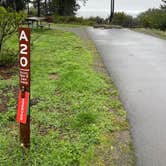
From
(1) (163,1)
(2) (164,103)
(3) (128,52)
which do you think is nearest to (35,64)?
(2) (164,103)

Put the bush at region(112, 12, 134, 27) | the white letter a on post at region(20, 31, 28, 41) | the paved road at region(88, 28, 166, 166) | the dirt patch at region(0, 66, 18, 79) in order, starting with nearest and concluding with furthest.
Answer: the white letter a on post at region(20, 31, 28, 41), the paved road at region(88, 28, 166, 166), the dirt patch at region(0, 66, 18, 79), the bush at region(112, 12, 134, 27)

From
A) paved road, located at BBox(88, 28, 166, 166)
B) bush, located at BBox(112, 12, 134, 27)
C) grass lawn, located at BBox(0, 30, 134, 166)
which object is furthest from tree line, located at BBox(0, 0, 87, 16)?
grass lawn, located at BBox(0, 30, 134, 166)

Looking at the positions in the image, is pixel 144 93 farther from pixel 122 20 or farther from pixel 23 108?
pixel 122 20

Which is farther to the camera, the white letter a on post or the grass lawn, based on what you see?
the grass lawn

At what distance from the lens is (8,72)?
24.1ft

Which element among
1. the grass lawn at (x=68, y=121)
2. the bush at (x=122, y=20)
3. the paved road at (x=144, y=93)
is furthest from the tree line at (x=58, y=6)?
the grass lawn at (x=68, y=121)

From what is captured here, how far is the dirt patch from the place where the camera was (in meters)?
7.03

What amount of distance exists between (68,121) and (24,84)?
1314 millimetres

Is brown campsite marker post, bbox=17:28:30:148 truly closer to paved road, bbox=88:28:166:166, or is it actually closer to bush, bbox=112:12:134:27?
paved road, bbox=88:28:166:166

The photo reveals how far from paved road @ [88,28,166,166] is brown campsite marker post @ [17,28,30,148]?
1.26 m

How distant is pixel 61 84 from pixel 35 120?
183cm

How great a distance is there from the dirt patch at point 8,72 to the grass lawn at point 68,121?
2 centimetres

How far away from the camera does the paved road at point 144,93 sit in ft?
13.2

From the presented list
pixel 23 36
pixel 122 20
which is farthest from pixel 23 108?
pixel 122 20
